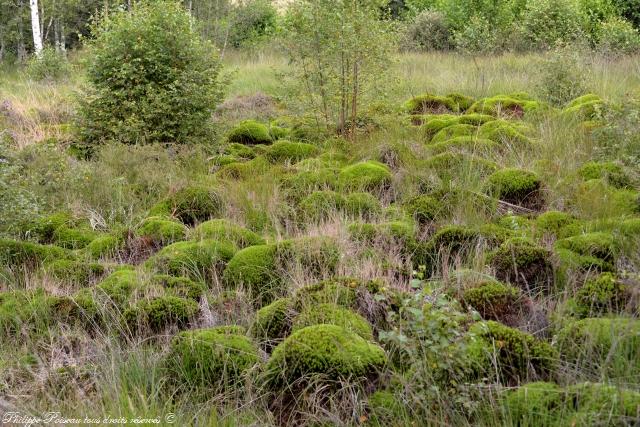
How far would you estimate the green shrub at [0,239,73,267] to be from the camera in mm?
4832

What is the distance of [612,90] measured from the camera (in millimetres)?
9094

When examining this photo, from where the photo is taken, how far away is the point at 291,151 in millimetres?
7633

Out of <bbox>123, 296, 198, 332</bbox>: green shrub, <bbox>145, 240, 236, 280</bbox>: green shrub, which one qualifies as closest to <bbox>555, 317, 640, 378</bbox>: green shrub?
<bbox>123, 296, 198, 332</bbox>: green shrub

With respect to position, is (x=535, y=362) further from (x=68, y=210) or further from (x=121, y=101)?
(x=121, y=101)

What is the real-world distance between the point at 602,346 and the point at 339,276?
5.00 feet

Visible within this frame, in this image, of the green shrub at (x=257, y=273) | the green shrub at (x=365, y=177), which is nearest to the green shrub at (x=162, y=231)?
the green shrub at (x=257, y=273)

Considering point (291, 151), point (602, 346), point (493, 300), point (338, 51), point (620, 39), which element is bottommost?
point (291, 151)

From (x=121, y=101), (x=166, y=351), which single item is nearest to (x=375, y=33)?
(x=121, y=101)

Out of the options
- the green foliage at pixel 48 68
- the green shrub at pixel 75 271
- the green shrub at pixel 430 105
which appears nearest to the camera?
the green shrub at pixel 75 271

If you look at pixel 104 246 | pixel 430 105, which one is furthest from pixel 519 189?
pixel 430 105

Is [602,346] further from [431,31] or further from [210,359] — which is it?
[431,31]

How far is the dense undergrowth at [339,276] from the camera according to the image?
115 inches

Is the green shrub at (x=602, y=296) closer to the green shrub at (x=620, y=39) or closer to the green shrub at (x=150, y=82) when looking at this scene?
the green shrub at (x=150, y=82)

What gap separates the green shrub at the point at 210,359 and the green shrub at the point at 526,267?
172cm
